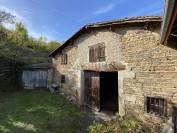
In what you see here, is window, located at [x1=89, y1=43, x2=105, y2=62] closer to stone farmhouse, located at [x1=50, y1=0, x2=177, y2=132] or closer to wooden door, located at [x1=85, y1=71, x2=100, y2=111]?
stone farmhouse, located at [x1=50, y1=0, x2=177, y2=132]

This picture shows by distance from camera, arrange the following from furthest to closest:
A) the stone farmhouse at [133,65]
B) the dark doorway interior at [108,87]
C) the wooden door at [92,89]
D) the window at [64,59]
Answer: the window at [64,59] → the dark doorway interior at [108,87] → the wooden door at [92,89] → the stone farmhouse at [133,65]

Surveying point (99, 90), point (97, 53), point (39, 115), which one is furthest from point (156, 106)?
point (39, 115)

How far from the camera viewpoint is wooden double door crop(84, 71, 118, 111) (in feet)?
42.2

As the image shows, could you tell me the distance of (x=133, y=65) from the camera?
9.95 m

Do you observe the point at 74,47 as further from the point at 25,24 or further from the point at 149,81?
the point at 25,24

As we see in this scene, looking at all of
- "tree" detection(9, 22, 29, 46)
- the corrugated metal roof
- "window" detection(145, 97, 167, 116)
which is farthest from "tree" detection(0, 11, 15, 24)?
"window" detection(145, 97, 167, 116)

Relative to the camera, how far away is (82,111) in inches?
523

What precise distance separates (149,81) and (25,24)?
33.7 m

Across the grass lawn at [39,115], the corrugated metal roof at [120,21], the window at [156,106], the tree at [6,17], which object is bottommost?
the grass lawn at [39,115]

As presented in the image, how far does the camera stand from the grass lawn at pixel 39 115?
9.82 meters

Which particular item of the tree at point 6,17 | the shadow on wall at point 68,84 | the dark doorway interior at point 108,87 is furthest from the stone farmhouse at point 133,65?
the tree at point 6,17

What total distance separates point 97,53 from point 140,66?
3.57 meters

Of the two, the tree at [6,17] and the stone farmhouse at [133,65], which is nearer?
the stone farmhouse at [133,65]

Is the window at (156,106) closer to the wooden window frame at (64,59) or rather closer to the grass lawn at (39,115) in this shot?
the grass lawn at (39,115)
